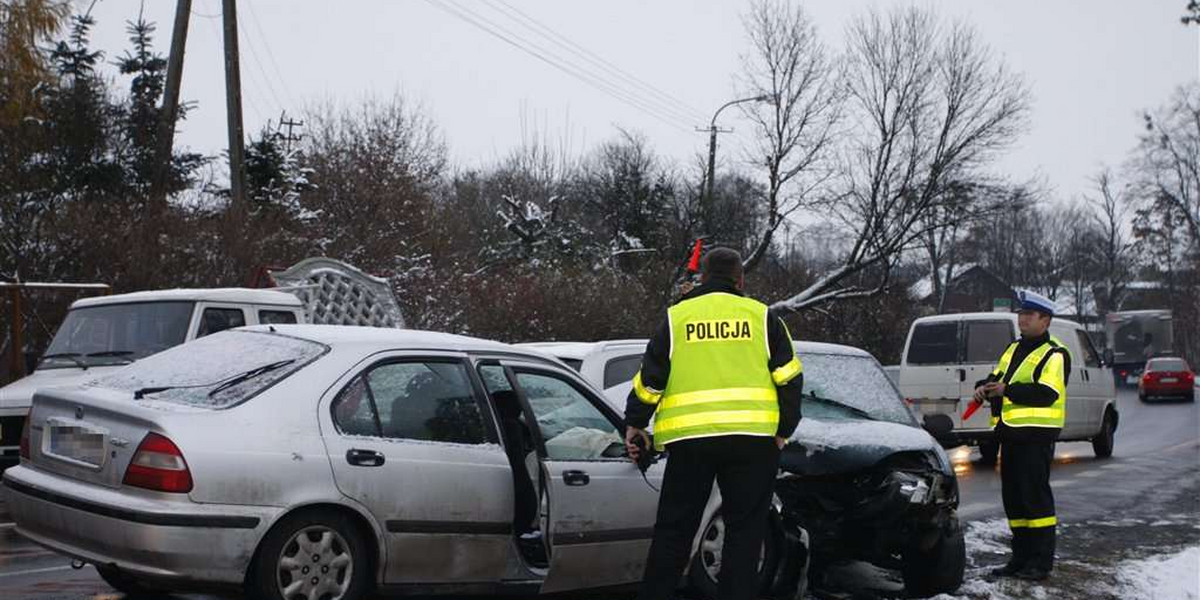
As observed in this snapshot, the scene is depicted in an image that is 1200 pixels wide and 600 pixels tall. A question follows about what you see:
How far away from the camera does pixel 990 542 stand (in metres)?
9.98

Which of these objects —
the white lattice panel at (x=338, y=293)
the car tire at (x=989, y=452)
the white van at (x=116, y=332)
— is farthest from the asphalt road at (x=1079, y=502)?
the white lattice panel at (x=338, y=293)

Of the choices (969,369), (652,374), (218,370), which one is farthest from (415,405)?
(969,369)

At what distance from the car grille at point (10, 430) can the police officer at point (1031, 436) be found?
27.1 ft

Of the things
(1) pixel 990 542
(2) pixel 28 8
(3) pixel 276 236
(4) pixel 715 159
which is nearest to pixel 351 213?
(3) pixel 276 236

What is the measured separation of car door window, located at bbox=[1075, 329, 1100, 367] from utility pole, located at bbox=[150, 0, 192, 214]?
44.5 feet

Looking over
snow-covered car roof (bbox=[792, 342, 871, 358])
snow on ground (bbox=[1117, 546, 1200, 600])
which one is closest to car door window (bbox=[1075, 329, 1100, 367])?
snow on ground (bbox=[1117, 546, 1200, 600])

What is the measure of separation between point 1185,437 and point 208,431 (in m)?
23.1

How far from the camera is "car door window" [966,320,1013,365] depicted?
55.1ft

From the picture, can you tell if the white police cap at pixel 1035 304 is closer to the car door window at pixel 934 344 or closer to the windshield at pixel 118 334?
the windshield at pixel 118 334

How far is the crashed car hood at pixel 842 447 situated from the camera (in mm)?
7531

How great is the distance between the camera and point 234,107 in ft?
64.9

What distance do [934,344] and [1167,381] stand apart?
92.9 feet

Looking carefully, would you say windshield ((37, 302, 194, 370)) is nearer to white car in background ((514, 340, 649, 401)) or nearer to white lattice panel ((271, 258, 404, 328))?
white lattice panel ((271, 258, 404, 328))

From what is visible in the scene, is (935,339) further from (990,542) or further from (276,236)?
(276,236)
